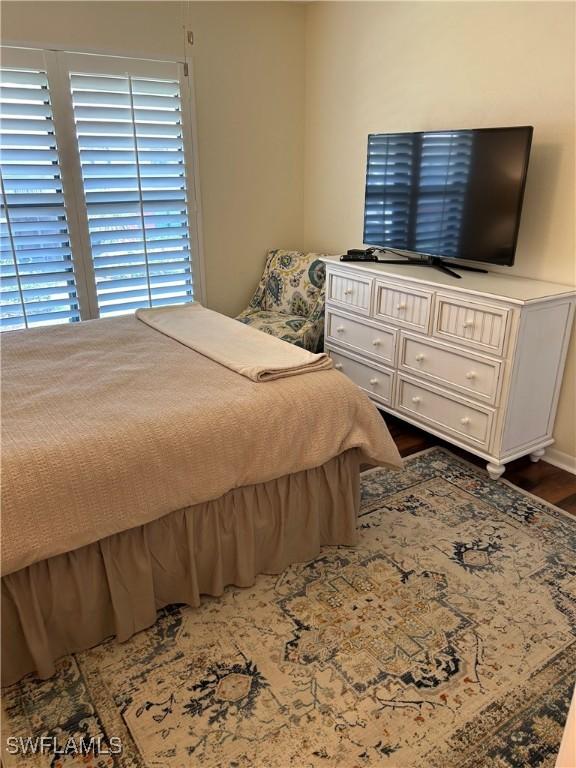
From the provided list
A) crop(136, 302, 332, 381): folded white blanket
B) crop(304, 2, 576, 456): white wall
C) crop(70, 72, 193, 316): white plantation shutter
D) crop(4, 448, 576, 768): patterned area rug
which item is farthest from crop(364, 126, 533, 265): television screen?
crop(4, 448, 576, 768): patterned area rug

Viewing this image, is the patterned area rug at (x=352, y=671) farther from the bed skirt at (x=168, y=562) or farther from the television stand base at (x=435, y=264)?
the television stand base at (x=435, y=264)

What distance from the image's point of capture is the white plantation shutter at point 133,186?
10.7 feet

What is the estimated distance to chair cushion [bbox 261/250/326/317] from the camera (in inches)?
150

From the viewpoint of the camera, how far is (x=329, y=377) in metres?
2.08

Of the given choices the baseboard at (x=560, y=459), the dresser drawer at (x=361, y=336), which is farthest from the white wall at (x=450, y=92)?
the dresser drawer at (x=361, y=336)

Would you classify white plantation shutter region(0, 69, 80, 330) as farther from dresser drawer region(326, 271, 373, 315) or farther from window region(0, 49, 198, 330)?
dresser drawer region(326, 271, 373, 315)

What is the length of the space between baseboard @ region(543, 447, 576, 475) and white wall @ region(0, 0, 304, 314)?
2374 millimetres

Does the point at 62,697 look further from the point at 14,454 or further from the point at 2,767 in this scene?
the point at 14,454

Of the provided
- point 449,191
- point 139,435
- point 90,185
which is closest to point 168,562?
point 139,435

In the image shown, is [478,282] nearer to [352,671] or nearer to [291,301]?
[291,301]

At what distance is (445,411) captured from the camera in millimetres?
2828

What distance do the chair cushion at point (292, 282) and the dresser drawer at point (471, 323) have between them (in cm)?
123

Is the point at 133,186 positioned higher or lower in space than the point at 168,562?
higher

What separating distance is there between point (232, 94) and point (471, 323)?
2379 millimetres
